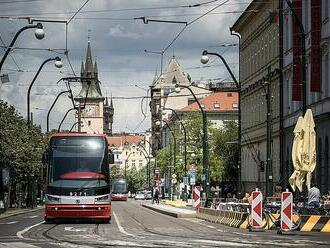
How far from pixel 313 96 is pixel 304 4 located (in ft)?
20.9

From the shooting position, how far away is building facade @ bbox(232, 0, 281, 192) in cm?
7144

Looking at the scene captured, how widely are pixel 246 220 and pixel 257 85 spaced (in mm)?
47381

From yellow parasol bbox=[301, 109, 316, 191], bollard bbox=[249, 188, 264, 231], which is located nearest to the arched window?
yellow parasol bbox=[301, 109, 316, 191]

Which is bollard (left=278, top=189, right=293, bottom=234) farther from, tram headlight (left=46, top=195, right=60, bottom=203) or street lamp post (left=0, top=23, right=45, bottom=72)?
street lamp post (left=0, top=23, right=45, bottom=72)

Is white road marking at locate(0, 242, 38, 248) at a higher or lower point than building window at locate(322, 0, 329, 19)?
lower

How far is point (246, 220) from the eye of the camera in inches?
1281

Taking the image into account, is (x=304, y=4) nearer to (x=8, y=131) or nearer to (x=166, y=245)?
(x=8, y=131)

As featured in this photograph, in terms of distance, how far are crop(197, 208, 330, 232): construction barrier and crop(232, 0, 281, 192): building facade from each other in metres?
30.8

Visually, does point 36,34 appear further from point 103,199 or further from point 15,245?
point 15,245

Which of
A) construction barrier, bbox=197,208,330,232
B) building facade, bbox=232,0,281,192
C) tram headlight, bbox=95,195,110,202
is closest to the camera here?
construction barrier, bbox=197,208,330,232

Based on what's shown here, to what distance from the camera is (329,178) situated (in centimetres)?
5112

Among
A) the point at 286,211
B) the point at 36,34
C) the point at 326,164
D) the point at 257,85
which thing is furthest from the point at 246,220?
the point at 257,85


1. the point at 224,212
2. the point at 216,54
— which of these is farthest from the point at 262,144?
the point at 224,212

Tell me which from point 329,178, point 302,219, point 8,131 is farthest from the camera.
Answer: point 8,131
